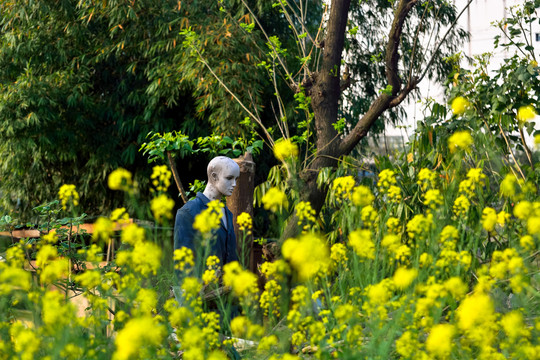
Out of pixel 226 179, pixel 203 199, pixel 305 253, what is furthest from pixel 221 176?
pixel 305 253

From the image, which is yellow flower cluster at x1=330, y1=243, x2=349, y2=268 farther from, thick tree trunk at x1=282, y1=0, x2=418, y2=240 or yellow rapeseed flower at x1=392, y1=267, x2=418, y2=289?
thick tree trunk at x1=282, y1=0, x2=418, y2=240

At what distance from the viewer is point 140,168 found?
7.39 metres

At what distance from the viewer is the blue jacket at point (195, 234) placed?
8.28 ft

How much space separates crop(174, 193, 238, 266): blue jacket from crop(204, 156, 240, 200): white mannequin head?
0.16ft

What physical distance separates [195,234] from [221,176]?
258 mm

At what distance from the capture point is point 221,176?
2.59 meters

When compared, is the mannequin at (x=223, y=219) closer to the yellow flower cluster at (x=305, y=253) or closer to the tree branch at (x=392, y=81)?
the yellow flower cluster at (x=305, y=253)

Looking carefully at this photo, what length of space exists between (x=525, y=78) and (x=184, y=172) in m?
4.41

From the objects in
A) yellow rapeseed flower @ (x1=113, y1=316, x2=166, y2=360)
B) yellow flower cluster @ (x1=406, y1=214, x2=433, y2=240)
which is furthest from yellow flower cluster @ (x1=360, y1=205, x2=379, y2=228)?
yellow rapeseed flower @ (x1=113, y1=316, x2=166, y2=360)

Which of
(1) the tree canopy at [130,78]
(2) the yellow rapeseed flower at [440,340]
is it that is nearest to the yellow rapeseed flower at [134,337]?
(2) the yellow rapeseed flower at [440,340]

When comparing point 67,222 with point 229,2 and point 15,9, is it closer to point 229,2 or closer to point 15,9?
point 229,2

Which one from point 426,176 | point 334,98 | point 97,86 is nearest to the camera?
point 426,176

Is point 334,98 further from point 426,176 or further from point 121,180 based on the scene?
point 121,180

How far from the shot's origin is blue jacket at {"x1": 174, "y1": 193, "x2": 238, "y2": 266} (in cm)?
252
